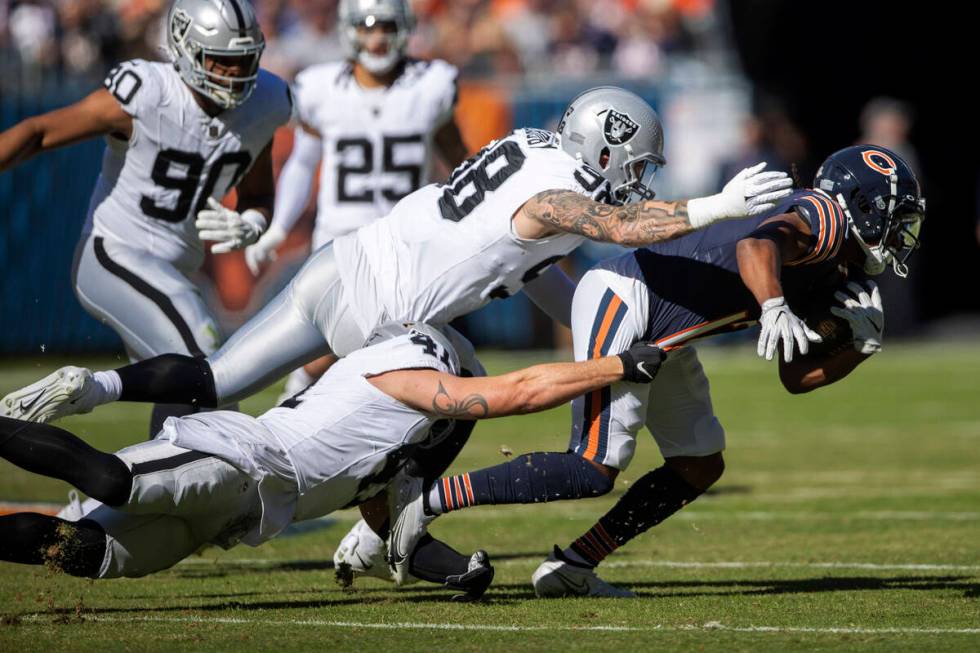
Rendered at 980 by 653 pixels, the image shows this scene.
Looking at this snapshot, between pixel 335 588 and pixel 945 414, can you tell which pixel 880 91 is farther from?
pixel 335 588

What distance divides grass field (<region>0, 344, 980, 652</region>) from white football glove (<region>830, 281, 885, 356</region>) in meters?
0.81

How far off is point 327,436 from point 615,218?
109cm

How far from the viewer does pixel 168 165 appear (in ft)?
19.7

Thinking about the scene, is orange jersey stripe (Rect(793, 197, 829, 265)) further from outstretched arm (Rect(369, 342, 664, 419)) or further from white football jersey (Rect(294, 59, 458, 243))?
white football jersey (Rect(294, 59, 458, 243))

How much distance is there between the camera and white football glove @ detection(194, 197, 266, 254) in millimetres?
5879

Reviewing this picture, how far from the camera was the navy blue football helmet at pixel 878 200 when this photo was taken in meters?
4.98

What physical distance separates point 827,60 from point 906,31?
3.52 feet

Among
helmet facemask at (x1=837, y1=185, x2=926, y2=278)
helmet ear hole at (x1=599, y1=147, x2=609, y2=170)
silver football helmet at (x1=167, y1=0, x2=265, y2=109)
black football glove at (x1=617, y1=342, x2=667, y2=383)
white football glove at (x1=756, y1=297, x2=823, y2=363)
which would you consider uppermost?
silver football helmet at (x1=167, y1=0, x2=265, y2=109)

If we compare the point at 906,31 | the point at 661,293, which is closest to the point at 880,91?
the point at 906,31

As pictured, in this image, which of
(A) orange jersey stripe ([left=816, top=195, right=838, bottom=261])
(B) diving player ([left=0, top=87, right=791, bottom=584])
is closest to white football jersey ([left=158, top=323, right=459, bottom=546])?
(B) diving player ([left=0, top=87, right=791, bottom=584])

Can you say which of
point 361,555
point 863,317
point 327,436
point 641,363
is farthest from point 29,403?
point 863,317

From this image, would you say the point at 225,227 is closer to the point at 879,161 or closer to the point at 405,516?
the point at 405,516

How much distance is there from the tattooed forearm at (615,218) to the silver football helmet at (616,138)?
1.08ft

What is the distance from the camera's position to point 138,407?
11695 millimetres
